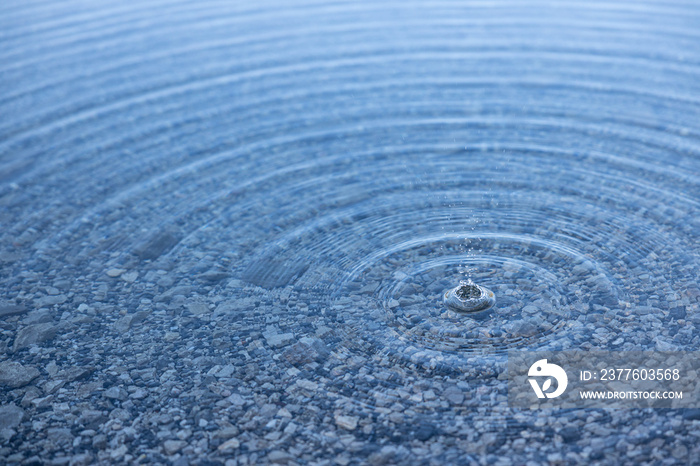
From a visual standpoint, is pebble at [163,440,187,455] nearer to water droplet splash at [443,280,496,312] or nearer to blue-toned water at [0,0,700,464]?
blue-toned water at [0,0,700,464]

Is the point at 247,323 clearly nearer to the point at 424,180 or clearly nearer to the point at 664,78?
the point at 424,180

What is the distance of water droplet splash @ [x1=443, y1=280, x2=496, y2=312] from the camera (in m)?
7.45

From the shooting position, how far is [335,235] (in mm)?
8898

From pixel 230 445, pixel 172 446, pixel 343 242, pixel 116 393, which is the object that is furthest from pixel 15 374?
pixel 343 242

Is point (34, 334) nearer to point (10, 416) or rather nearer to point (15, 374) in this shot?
point (15, 374)

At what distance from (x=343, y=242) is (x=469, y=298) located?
2.01m

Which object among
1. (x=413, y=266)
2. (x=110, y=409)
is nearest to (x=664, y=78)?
(x=413, y=266)

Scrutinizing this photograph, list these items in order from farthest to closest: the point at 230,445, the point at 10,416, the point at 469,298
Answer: the point at 469,298 → the point at 10,416 → the point at 230,445

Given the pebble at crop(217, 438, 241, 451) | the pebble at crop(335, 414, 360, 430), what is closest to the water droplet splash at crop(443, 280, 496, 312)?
the pebble at crop(335, 414, 360, 430)

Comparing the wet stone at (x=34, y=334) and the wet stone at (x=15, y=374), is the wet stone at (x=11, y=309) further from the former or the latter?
the wet stone at (x=15, y=374)

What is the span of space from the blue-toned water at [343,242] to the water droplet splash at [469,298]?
0.10 m

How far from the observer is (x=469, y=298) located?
7520 mm

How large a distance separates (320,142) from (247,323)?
4.64 meters

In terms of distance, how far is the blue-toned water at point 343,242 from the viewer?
244 inches
